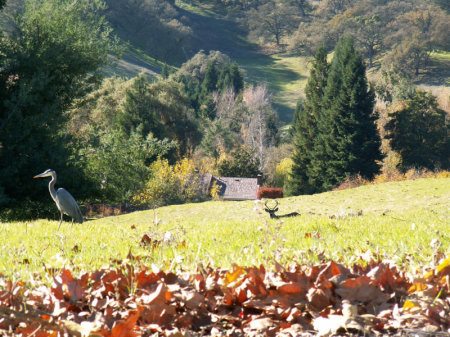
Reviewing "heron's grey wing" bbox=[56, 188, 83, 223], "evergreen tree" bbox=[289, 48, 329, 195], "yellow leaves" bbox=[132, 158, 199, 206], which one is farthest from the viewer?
"evergreen tree" bbox=[289, 48, 329, 195]

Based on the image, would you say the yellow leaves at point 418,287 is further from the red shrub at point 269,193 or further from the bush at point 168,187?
the red shrub at point 269,193

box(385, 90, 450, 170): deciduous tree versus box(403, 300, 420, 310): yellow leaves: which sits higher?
box(403, 300, 420, 310): yellow leaves

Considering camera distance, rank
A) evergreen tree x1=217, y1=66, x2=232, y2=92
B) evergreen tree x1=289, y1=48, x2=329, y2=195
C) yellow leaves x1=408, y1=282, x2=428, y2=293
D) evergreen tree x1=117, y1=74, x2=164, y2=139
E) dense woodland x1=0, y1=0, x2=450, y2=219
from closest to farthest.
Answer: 1. yellow leaves x1=408, y1=282, x2=428, y2=293
2. dense woodland x1=0, y1=0, x2=450, y2=219
3. evergreen tree x1=117, y1=74, x2=164, y2=139
4. evergreen tree x1=289, y1=48, x2=329, y2=195
5. evergreen tree x1=217, y1=66, x2=232, y2=92

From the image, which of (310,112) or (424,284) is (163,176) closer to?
(310,112)

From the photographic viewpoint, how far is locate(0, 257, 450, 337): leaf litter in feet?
7.18

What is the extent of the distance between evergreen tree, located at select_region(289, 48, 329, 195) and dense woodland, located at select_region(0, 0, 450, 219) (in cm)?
16

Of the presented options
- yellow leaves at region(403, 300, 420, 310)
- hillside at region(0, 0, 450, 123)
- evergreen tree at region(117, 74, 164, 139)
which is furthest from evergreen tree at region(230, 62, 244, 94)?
yellow leaves at region(403, 300, 420, 310)

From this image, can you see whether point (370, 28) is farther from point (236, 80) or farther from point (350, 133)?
point (350, 133)

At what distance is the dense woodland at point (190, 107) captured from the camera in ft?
59.2

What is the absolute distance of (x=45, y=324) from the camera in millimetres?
2166

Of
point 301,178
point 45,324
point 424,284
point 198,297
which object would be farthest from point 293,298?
point 301,178

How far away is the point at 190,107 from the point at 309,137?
72.3ft

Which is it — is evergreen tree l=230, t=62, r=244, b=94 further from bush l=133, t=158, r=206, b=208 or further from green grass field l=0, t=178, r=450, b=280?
green grass field l=0, t=178, r=450, b=280

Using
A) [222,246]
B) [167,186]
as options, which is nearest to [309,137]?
[167,186]
